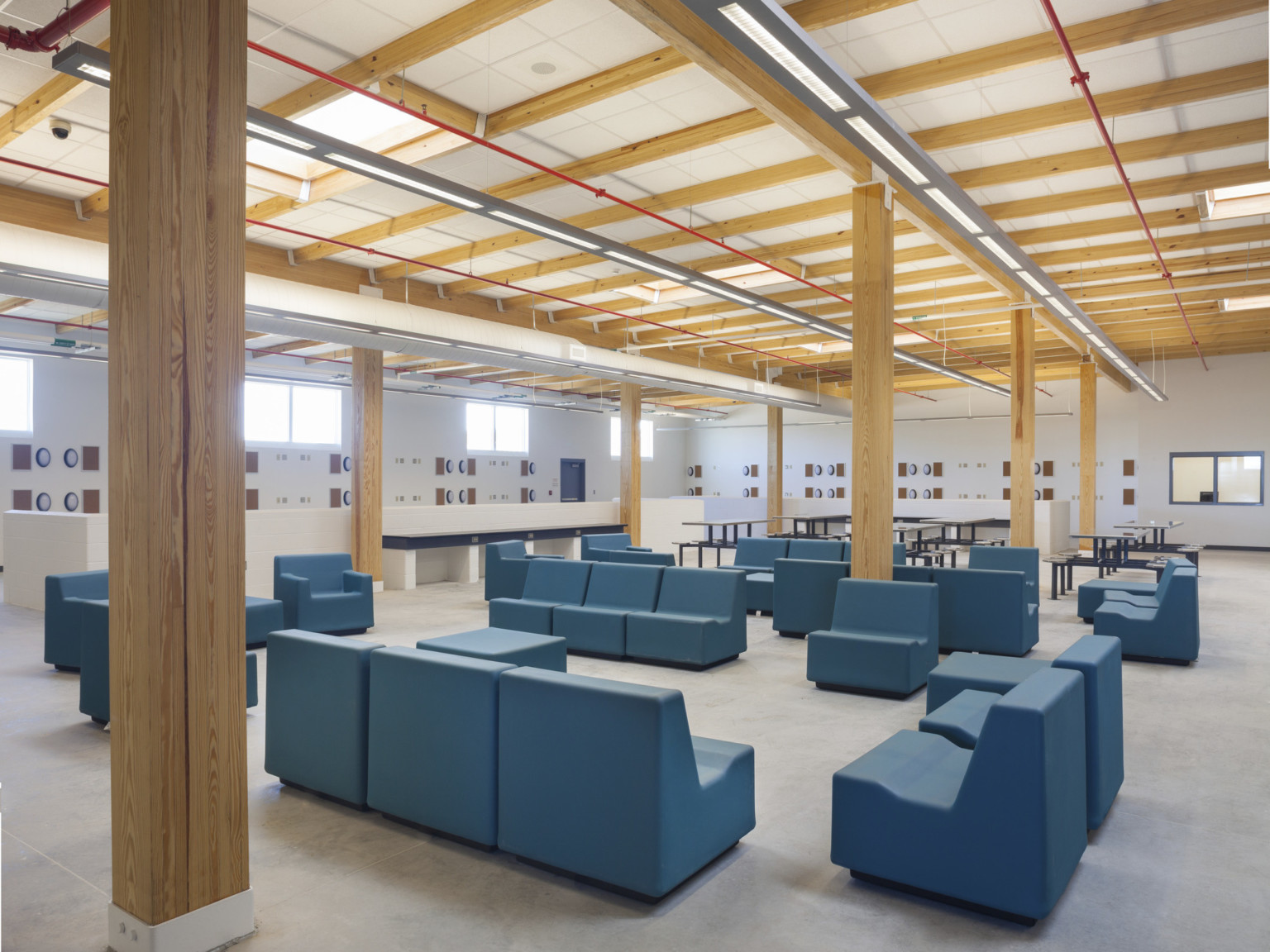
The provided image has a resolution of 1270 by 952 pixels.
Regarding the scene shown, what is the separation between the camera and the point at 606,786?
3.04m

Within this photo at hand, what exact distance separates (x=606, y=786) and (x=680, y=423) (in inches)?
967

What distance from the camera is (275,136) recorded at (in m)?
4.53

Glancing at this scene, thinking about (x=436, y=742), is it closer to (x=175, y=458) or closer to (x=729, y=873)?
(x=729, y=873)

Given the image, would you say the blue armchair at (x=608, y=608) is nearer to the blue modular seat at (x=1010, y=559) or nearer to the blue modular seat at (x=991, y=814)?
the blue modular seat at (x=991, y=814)

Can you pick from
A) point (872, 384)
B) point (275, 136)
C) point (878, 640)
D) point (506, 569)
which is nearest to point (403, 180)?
point (275, 136)

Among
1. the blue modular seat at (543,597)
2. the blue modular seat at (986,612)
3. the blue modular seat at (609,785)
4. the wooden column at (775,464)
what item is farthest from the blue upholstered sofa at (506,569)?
the wooden column at (775,464)

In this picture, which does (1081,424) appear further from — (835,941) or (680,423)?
(835,941)

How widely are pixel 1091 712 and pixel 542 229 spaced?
477 cm

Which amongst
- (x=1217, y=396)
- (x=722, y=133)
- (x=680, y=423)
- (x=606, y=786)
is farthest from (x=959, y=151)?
(x=680, y=423)

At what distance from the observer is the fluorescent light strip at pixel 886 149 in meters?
4.41

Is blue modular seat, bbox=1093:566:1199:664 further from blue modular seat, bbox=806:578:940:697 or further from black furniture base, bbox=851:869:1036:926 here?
black furniture base, bbox=851:869:1036:926

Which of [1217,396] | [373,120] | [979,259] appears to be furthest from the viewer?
[1217,396]

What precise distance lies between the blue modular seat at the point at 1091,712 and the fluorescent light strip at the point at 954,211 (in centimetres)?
301

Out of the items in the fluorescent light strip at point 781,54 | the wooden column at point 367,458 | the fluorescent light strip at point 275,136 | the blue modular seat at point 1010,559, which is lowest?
the blue modular seat at point 1010,559
